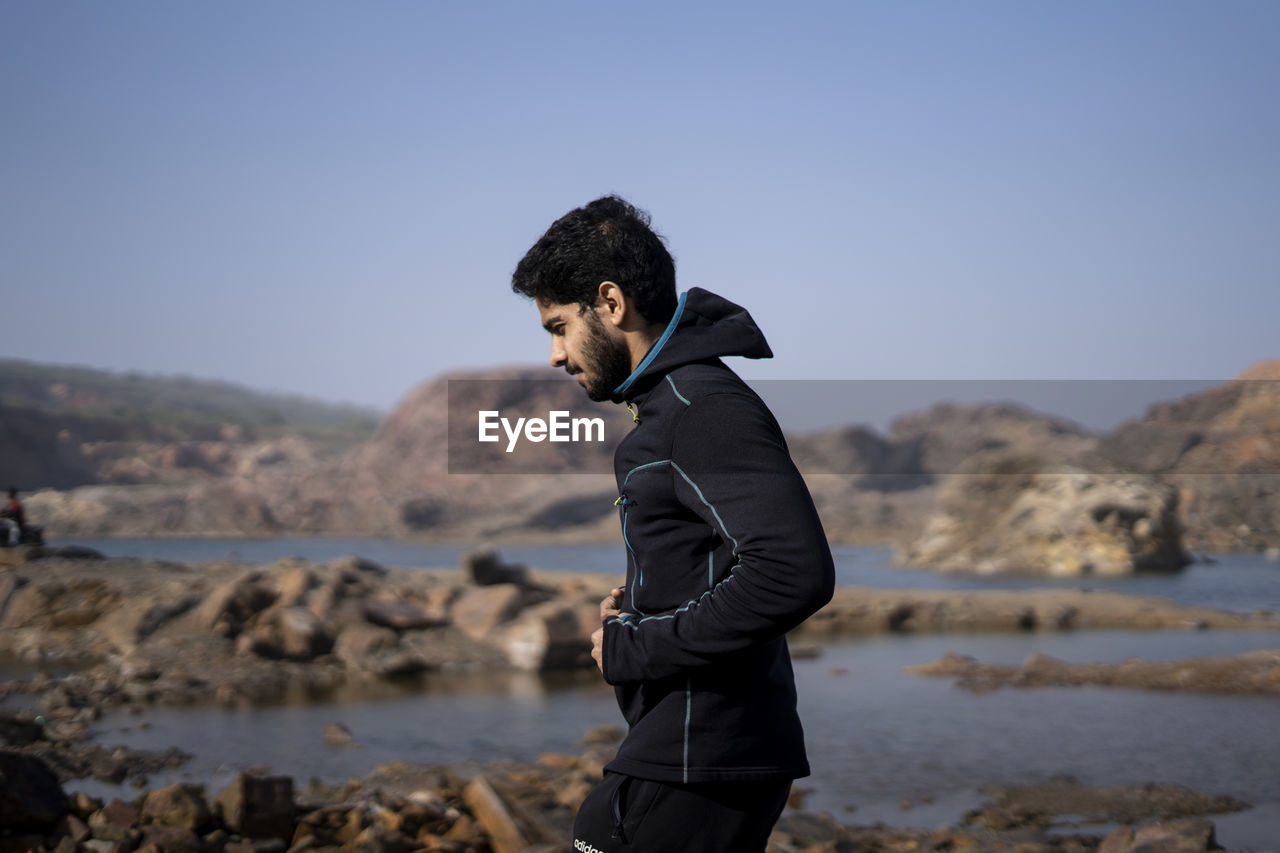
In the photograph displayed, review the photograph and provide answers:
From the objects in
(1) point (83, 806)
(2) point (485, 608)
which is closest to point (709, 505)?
(1) point (83, 806)

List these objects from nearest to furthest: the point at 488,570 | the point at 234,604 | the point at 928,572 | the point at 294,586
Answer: the point at 234,604 → the point at 294,586 → the point at 488,570 → the point at 928,572

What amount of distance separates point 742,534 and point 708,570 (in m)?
0.14

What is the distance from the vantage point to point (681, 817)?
1641 mm

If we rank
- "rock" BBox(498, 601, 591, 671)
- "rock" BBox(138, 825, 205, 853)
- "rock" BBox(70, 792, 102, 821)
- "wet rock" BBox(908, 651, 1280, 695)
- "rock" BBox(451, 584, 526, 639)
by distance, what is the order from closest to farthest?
"rock" BBox(138, 825, 205, 853), "rock" BBox(70, 792, 102, 821), "wet rock" BBox(908, 651, 1280, 695), "rock" BBox(498, 601, 591, 671), "rock" BBox(451, 584, 526, 639)

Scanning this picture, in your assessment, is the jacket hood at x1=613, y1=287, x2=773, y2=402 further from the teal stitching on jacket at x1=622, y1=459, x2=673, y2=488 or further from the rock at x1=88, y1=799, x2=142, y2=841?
the rock at x1=88, y1=799, x2=142, y2=841

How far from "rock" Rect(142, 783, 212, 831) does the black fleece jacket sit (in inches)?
131

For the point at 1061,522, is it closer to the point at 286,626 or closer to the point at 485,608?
the point at 485,608

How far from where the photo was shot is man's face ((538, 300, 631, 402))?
5.91ft

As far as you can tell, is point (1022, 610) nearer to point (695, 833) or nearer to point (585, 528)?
point (695, 833)

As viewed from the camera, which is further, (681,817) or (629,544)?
(629,544)

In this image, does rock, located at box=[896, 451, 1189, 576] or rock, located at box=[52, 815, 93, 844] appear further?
rock, located at box=[896, 451, 1189, 576]

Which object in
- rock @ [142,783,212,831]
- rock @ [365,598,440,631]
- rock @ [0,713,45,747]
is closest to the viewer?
rock @ [142,783,212,831]

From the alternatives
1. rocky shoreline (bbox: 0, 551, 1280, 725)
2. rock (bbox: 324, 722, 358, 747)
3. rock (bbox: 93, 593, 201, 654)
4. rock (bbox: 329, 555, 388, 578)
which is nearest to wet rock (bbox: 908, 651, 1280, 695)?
rocky shoreline (bbox: 0, 551, 1280, 725)

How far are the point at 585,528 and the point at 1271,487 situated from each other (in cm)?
3114
